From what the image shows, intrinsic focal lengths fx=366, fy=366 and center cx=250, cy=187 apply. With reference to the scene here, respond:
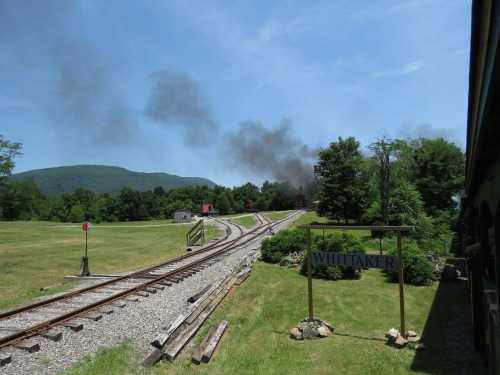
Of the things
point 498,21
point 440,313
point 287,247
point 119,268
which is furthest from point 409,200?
point 498,21

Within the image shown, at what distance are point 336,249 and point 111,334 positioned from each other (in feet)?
41.1

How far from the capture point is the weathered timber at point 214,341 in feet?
29.4

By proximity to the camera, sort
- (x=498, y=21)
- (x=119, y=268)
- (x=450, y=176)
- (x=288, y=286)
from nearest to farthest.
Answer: (x=498, y=21) < (x=288, y=286) < (x=119, y=268) < (x=450, y=176)

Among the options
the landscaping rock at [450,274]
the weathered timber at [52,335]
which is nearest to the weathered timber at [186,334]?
the weathered timber at [52,335]

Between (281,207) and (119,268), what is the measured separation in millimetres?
89669

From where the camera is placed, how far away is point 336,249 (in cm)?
1925

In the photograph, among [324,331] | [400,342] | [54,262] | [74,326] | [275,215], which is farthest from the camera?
[275,215]

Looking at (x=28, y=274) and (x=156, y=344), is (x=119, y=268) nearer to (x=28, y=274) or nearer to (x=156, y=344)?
(x=28, y=274)

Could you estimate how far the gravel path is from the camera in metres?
7.99

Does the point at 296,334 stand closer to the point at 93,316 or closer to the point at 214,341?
the point at 214,341

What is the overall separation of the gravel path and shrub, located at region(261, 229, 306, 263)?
7083 mm

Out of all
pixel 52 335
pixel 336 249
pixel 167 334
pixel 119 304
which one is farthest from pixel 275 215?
pixel 52 335

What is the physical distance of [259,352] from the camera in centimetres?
954

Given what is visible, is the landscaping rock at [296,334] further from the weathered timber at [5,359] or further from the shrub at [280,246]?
the shrub at [280,246]
